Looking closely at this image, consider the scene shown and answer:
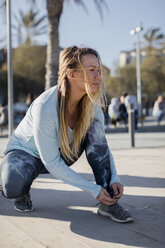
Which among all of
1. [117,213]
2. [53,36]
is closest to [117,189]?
[117,213]

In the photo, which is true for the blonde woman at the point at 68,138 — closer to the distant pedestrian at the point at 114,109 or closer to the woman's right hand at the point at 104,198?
the woman's right hand at the point at 104,198

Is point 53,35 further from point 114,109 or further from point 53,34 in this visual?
point 114,109

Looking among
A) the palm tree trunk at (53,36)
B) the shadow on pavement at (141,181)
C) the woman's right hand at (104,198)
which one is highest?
the palm tree trunk at (53,36)

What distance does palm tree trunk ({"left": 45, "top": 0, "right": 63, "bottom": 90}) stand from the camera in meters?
12.2

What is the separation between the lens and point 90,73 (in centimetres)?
231

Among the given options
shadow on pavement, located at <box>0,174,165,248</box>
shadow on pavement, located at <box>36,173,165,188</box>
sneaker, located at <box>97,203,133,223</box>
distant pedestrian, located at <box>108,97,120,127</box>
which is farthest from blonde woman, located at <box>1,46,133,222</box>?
distant pedestrian, located at <box>108,97,120,127</box>

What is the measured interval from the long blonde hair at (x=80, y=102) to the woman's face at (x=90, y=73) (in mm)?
27

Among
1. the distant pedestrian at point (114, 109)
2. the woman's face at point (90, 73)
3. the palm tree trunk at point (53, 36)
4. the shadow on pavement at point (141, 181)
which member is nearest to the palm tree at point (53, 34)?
the palm tree trunk at point (53, 36)

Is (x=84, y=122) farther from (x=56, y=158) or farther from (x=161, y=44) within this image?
(x=161, y=44)

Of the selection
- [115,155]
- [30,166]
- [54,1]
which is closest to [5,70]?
[54,1]

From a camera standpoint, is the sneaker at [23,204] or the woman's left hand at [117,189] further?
the sneaker at [23,204]

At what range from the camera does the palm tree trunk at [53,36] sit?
479 inches

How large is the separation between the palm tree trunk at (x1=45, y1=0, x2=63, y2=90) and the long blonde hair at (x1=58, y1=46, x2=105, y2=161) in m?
10.2

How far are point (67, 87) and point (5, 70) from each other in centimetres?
3040
